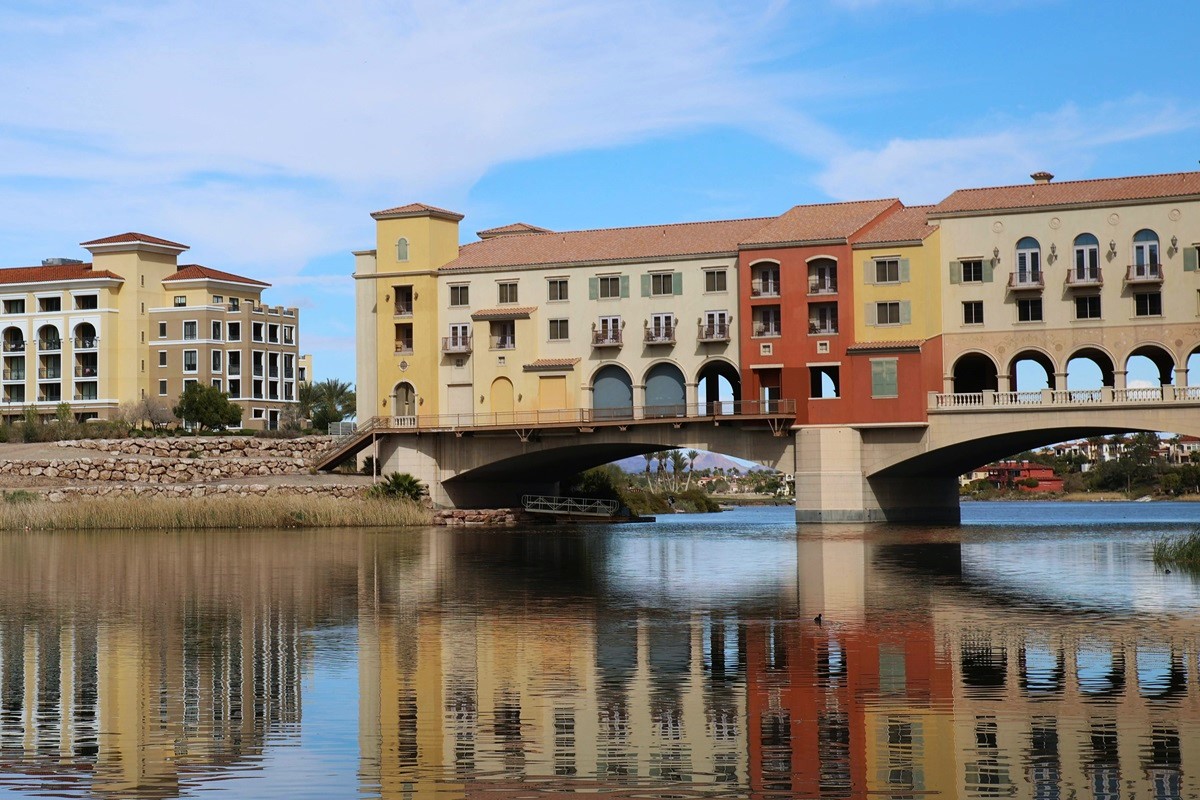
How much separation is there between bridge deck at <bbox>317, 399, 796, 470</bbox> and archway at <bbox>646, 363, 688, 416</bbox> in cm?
52

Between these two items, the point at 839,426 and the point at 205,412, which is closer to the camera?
the point at 839,426

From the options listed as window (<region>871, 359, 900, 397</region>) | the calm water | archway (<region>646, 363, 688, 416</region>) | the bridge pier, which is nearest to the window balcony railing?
archway (<region>646, 363, 688, 416</region>)

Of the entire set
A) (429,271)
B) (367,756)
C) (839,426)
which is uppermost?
(429,271)

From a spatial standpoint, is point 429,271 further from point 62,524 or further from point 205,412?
point 205,412

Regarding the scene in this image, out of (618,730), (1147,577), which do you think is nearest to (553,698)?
(618,730)

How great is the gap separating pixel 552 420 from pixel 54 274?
217 feet

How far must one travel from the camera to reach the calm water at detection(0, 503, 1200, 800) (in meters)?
12.8

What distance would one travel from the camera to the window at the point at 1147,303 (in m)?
64.1

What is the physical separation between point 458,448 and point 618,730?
60.3 m

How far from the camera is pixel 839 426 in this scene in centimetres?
6638

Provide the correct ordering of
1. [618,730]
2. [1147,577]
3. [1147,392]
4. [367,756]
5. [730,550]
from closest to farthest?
1. [367,756]
2. [618,730]
3. [1147,577]
4. [730,550]
5. [1147,392]

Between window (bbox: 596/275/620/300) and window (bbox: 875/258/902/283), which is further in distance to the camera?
window (bbox: 596/275/620/300)

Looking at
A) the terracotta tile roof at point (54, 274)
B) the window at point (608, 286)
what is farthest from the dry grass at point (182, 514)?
the terracotta tile roof at point (54, 274)

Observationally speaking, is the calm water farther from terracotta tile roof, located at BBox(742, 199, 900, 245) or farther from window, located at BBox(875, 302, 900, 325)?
terracotta tile roof, located at BBox(742, 199, 900, 245)
